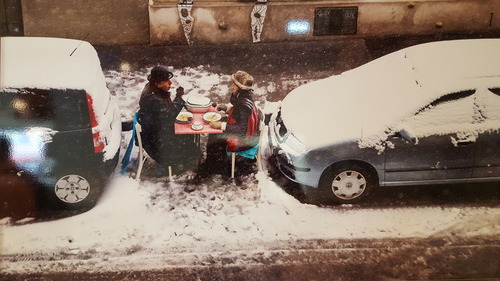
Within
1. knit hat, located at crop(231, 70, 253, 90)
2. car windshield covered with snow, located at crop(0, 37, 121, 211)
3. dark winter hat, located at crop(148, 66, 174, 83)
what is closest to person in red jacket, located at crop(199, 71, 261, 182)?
knit hat, located at crop(231, 70, 253, 90)

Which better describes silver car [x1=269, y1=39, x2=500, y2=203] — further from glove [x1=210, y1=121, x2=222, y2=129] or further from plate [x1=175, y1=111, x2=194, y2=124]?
plate [x1=175, y1=111, x2=194, y2=124]

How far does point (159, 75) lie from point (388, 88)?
7.39 feet

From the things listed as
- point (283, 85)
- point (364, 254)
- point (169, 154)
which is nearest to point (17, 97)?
point (169, 154)

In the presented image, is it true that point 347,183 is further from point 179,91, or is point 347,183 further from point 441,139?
point 179,91

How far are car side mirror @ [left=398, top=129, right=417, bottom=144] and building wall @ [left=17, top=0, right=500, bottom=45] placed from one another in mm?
1012

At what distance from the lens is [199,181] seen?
17.0ft

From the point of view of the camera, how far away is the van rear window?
4340mm

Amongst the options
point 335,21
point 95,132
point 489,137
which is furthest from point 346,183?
point 95,132

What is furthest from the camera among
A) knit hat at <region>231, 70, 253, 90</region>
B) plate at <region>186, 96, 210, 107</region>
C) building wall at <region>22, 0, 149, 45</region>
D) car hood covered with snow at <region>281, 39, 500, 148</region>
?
plate at <region>186, 96, 210, 107</region>

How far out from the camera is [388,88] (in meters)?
4.96

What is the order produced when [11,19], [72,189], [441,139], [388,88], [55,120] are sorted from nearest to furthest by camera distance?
[11,19]
[55,120]
[72,189]
[441,139]
[388,88]

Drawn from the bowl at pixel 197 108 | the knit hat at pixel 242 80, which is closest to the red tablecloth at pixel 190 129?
the bowl at pixel 197 108

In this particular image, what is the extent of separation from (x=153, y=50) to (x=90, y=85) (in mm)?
797

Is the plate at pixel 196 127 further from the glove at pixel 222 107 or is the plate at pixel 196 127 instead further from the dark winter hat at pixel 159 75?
the dark winter hat at pixel 159 75
